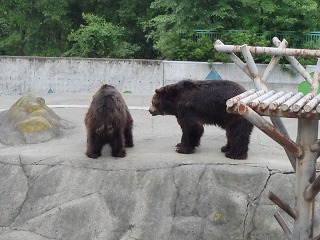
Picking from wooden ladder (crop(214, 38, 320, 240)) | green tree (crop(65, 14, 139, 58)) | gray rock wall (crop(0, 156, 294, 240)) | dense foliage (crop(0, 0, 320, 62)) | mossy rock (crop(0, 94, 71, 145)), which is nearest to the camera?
wooden ladder (crop(214, 38, 320, 240))

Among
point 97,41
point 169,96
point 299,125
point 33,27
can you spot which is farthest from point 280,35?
point 299,125

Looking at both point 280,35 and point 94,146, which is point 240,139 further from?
point 280,35

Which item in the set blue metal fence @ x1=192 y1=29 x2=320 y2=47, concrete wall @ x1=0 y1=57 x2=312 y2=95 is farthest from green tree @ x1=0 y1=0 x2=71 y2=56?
blue metal fence @ x1=192 y1=29 x2=320 y2=47

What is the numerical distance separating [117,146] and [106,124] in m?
0.36

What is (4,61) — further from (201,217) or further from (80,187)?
(201,217)

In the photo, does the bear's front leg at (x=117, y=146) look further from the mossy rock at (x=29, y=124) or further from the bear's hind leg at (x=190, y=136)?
the mossy rock at (x=29, y=124)

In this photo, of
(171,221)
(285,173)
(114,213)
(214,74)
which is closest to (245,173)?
(285,173)

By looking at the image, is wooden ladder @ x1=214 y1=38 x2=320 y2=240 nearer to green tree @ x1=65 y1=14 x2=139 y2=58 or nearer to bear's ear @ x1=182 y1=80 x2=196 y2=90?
bear's ear @ x1=182 y1=80 x2=196 y2=90

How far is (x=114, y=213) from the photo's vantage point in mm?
6797

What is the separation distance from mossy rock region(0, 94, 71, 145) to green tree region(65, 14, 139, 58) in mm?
7365

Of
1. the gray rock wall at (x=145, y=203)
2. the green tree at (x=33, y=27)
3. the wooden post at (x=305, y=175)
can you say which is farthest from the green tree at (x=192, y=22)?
the wooden post at (x=305, y=175)

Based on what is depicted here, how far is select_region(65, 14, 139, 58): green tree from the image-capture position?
53.1ft

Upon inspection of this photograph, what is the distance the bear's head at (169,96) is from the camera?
25.1ft

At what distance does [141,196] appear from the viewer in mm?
6875
